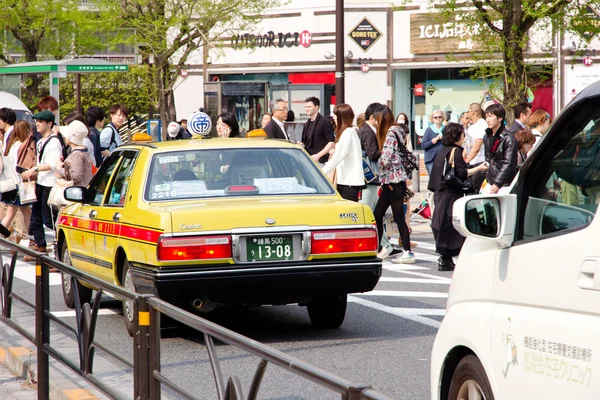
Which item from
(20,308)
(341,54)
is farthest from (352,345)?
(341,54)

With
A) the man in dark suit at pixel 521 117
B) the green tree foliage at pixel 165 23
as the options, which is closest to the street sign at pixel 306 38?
the green tree foliage at pixel 165 23

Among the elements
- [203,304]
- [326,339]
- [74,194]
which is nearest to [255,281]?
[203,304]

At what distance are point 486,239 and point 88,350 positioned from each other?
8.01 ft

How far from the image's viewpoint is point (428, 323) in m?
8.78

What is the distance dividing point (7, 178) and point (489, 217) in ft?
36.5

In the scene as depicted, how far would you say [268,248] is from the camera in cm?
748

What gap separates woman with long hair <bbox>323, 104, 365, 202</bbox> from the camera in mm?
12266

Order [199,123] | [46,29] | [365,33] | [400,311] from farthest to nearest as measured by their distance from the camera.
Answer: [46,29] → [365,33] → [199,123] → [400,311]

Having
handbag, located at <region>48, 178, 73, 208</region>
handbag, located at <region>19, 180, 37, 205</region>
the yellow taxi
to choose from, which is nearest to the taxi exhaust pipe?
the yellow taxi

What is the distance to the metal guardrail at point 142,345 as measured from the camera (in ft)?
9.76

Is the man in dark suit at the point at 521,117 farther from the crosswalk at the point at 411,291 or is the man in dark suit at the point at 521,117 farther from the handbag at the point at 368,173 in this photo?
the handbag at the point at 368,173

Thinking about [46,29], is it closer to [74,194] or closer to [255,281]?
[74,194]

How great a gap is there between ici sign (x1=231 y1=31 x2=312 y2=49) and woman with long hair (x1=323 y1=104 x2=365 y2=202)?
28.2 metres

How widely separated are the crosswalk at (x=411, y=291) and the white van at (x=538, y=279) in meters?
4.59
